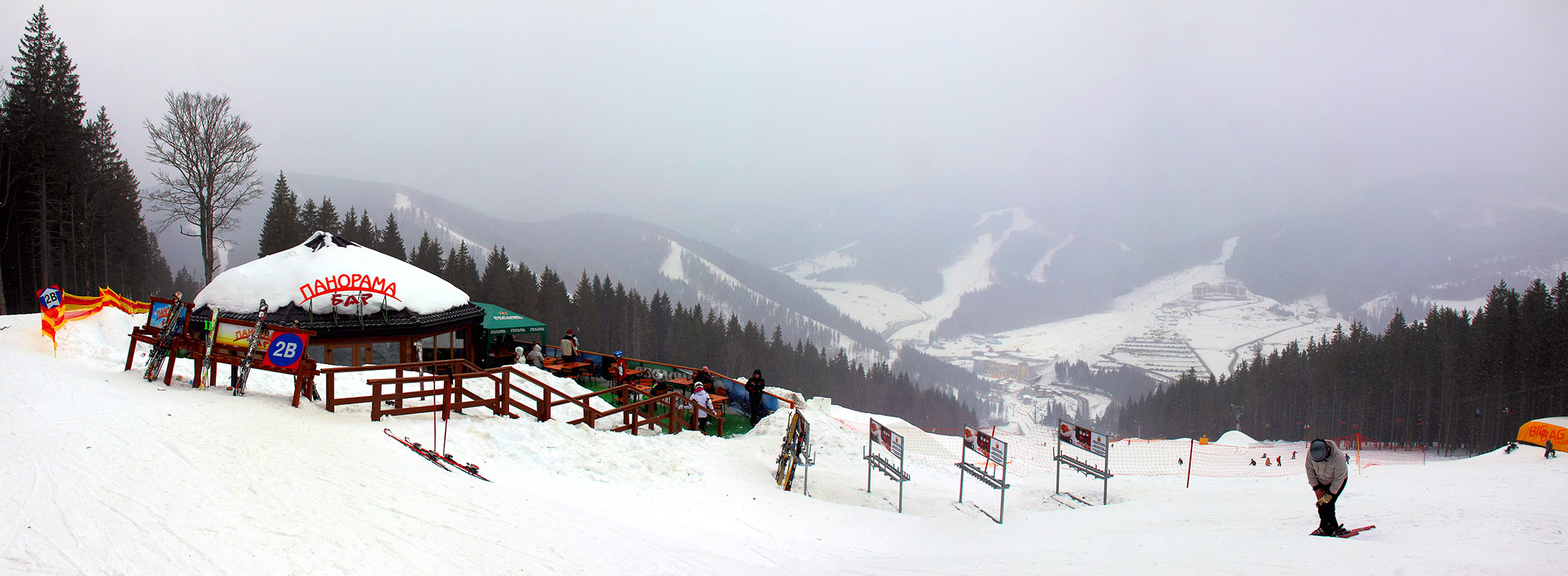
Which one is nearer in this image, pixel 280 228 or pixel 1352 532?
pixel 1352 532

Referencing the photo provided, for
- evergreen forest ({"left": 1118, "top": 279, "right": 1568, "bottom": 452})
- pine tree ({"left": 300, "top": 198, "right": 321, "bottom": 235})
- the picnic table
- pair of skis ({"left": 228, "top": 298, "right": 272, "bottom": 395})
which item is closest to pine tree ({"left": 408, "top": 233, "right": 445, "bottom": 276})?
pine tree ({"left": 300, "top": 198, "right": 321, "bottom": 235})

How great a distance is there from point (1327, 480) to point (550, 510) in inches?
362

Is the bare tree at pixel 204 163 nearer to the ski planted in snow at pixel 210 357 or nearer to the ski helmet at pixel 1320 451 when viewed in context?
the ski planted in snow at pixel 210 357

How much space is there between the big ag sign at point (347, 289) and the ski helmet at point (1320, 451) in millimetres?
17856

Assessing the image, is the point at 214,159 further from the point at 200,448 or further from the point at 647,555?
the point at 647,555

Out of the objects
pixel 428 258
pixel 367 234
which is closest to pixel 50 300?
pixel 428 258

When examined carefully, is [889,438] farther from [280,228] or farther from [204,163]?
[280,228]

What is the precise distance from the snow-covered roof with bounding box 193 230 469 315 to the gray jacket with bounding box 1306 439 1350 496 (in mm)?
17736

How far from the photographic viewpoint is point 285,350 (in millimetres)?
9688

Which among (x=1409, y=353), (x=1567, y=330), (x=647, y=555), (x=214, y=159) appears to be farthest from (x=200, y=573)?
(x=1409, y=353)

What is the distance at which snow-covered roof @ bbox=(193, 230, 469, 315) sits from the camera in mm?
14719

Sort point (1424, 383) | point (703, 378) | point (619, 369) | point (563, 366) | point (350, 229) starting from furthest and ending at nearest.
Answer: point (350, 229)
point (1424, 383)
point (619, 369)
point (563, 366)
point (703, 378)

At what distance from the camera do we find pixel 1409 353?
5366cm

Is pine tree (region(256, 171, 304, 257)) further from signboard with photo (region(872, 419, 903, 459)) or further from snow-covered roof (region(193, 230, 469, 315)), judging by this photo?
signboard with photo (region(872, 419, 903, 459))
